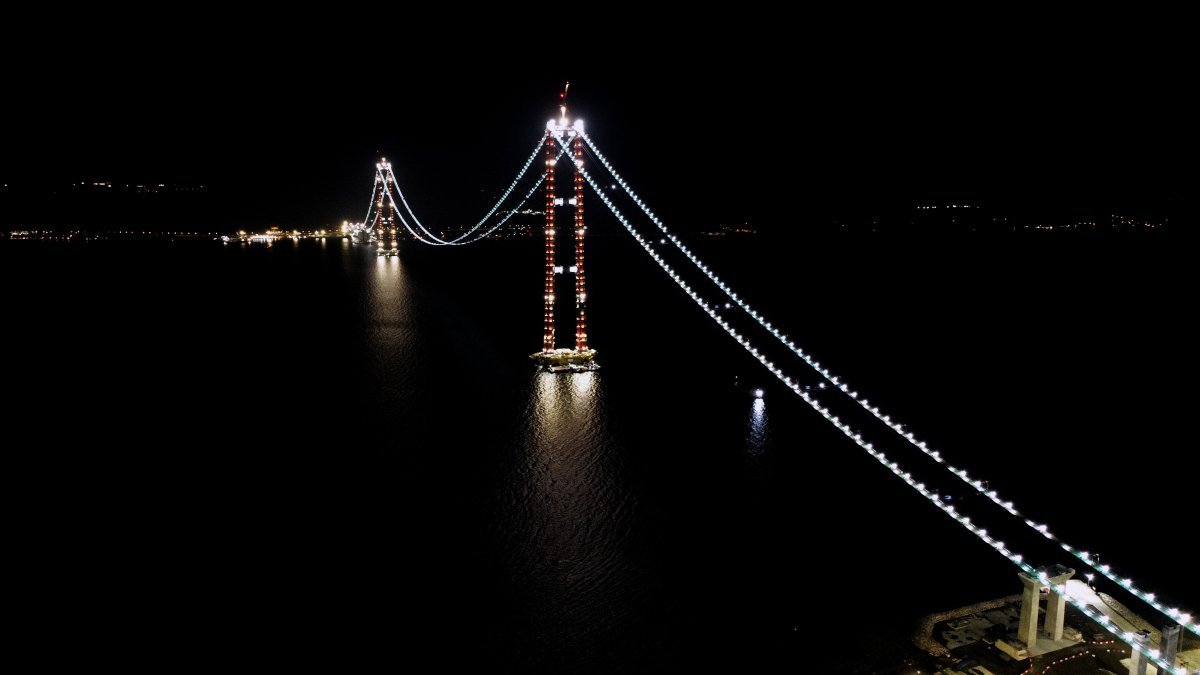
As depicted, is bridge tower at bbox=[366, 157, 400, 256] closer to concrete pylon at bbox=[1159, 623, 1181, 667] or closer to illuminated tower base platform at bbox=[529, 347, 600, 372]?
illuminated tower base platform at bbox=[529, 347, 600, 372]

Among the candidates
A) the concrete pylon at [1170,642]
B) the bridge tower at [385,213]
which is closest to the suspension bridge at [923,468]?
the concrete pylon at [1170,642]

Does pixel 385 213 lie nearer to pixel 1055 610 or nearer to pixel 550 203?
pixel 550 203

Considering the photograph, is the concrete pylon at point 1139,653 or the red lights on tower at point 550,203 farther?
the red lights on tower at point 550,203

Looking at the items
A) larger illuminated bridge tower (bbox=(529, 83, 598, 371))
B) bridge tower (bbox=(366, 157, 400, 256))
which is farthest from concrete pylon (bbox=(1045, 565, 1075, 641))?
bridge tower (bbox=(366, 157, 400, 256))

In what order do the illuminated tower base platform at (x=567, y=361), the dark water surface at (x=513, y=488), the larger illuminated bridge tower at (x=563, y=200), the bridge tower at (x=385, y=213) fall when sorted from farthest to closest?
the bridge tower at (x=385, y=213) < the illuminated tower base platform at (x=567, y=361) < the larger illuminated bridge tower at (x=563, y=200) < the dark water surface at (x=513, y=488)

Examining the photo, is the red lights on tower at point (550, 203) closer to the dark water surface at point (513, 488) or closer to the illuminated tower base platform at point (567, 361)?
the illuminated tower base platform at point (567, 361)

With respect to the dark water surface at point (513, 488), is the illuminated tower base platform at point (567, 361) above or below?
above

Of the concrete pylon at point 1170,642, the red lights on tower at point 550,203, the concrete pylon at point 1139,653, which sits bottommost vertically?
the concrete pylon at point 1139,653

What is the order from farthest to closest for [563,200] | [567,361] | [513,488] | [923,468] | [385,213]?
1. [385,213]
2. [567,361]
3. [563,200]
4. [923,468]
5. [513,488]

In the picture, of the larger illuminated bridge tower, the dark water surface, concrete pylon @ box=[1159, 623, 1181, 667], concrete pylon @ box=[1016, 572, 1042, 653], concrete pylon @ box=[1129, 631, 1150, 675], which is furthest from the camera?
the larger illuminated bridge tower

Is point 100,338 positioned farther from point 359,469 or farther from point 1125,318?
point 1125,318

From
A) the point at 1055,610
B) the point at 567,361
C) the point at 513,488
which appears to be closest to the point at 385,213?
the point at 567,361
